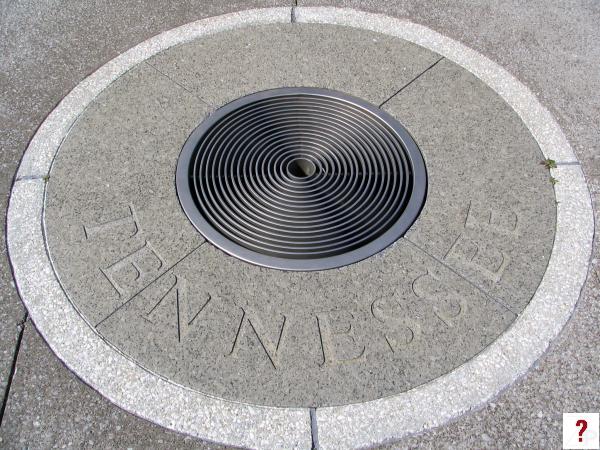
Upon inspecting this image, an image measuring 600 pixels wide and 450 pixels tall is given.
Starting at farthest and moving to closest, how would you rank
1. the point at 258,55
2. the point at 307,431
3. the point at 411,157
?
the point at 258,55 < the point at 411,157 < the point at 307,431

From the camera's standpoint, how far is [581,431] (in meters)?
2.69

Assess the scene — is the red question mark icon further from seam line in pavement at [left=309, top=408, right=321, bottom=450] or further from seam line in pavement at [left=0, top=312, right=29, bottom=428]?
seam line in pavement at [left=0, top=312, right=29, bottom=428]

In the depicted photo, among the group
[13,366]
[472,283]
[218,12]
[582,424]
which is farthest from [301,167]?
[582,424]

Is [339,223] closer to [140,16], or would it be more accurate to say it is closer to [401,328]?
[401,328]

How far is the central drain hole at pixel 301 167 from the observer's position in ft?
11.7

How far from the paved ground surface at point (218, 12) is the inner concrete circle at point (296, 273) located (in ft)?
0.93

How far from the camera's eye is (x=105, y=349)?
112 inches

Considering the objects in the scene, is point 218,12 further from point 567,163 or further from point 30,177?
point 567,163

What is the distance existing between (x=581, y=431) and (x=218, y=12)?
12.5 ft

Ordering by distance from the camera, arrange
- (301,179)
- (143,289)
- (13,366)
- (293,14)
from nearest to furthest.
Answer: (13,366) < (143,289) < (301,179) < (293,14)

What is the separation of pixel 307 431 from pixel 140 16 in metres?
3.52

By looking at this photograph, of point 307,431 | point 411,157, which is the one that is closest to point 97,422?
point 307,431

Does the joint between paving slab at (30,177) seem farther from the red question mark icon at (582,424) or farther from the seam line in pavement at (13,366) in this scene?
the red question mark icon at (582,424)

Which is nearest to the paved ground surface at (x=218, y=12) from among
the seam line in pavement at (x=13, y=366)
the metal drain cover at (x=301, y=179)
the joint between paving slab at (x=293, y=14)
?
the seam line in pavement at (x=13, y=366)
